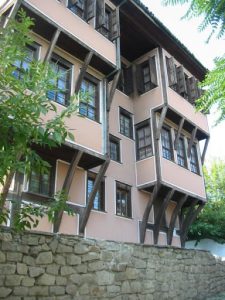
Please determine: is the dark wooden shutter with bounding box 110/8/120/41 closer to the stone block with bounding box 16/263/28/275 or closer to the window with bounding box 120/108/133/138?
Result: the window with bounding box 120/108/133/138

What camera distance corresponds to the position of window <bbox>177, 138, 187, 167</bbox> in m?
14.5

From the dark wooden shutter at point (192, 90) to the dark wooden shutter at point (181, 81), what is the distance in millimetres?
732

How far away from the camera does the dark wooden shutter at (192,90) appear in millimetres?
15536

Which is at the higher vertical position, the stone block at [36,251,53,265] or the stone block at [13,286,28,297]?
the stone block at [36,251,53,265]

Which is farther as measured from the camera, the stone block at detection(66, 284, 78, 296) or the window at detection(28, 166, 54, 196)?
the window at detection(28, 166, 54, 196)

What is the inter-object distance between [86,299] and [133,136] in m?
7.73

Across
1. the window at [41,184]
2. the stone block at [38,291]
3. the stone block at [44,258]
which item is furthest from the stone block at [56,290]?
the window at [41,184]

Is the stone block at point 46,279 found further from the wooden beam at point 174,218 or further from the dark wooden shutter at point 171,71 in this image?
the dark wooden shutter at point 171,71

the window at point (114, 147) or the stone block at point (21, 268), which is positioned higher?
the window at point (114, 147)

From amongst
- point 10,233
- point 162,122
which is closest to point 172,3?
point 10,233

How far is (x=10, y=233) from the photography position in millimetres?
6797

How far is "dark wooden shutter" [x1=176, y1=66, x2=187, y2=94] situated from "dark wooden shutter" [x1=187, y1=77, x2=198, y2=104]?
73 centimetres

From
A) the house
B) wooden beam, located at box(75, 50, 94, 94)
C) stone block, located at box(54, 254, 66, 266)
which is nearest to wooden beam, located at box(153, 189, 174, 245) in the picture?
the house

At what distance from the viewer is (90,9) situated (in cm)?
1153
